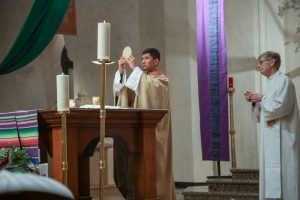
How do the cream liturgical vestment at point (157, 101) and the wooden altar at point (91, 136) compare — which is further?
the cream liturgical vestment at point (157, 101)

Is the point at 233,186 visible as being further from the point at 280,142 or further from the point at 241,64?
the point at 241,64

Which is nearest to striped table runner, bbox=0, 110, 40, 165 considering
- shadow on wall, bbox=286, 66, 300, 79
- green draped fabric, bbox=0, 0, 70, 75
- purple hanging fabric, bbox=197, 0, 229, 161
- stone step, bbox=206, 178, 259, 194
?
green draped fabric, bbox=0, 0, 70, 75

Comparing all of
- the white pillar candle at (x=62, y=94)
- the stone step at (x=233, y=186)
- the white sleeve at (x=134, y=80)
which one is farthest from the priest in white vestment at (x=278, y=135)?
the white pillar candle at (x=62, y=94)

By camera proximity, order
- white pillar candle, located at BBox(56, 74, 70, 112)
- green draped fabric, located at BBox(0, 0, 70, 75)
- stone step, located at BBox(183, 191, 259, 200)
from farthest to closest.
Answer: stone step, located at BBox(183, 191, 259, 200) < green draped fabric, located at BBox(0, 0, 70, 75) < white pillar candle, located at BBox(56, 74, 70, 112)

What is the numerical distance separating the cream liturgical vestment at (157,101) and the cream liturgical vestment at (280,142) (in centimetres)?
103

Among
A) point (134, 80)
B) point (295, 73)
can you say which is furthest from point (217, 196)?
point (295, 73)

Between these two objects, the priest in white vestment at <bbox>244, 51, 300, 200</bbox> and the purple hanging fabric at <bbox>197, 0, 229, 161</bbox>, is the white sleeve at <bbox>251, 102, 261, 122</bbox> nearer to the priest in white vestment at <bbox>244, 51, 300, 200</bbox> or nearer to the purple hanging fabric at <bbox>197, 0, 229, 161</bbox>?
the priest in white vestment at <bbox>244, 51, 300, 200</bbox>

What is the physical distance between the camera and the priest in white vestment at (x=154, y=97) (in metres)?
5.47

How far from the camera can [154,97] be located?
570 centimetres

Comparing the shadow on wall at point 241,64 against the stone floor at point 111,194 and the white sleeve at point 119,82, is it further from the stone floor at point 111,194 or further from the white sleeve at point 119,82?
the white sleeve at point 119,82

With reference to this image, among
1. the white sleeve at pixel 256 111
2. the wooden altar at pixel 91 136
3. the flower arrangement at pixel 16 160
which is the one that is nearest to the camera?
the flower arrangement at pixel 16 160

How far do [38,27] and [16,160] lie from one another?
167 cm

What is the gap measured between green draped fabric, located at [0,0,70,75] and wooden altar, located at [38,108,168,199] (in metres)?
1.23

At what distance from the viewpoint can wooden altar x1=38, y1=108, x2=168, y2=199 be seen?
173 inches
